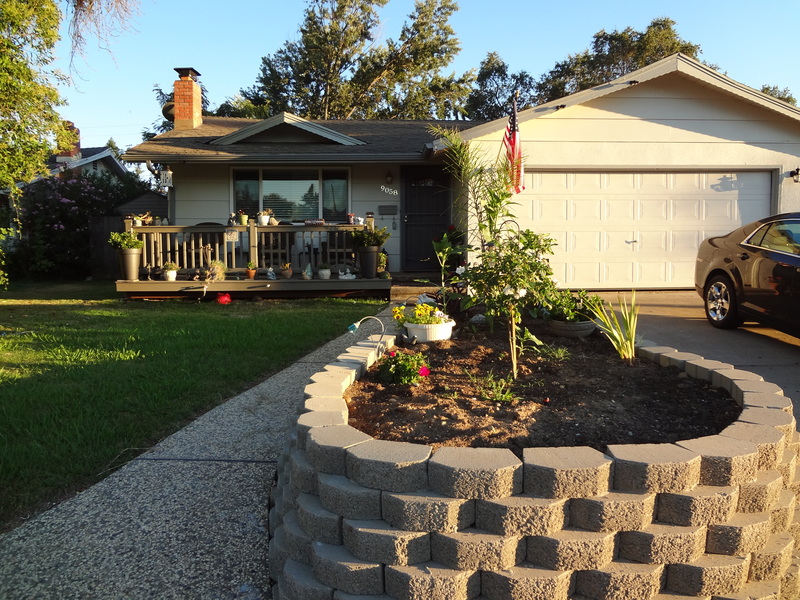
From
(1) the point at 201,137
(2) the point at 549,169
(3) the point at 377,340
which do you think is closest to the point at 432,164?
(2) the point at 549,169

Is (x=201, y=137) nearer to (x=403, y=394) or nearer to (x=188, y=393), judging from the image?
(x=188, y=393)

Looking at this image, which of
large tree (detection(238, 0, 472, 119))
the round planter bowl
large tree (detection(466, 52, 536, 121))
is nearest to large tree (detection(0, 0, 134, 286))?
the round planter bowl

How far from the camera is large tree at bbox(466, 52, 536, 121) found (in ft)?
123

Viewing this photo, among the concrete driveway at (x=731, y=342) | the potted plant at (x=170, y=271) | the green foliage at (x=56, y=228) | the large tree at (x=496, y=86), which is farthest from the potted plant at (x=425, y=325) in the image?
the large tree at (x=496, y=86)

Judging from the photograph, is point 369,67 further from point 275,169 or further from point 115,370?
point 115,370

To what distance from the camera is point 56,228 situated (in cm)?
1582

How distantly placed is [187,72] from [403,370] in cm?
1226

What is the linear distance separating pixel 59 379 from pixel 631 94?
366 inches

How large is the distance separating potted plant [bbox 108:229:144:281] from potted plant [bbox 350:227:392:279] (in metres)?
3.65

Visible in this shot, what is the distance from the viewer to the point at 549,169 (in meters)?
10.4

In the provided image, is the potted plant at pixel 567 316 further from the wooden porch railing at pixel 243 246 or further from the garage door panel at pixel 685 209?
the garage door panel at pixel 685 209

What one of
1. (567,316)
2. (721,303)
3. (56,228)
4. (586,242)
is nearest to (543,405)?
(567,316)

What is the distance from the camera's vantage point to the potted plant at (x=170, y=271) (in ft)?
34.4

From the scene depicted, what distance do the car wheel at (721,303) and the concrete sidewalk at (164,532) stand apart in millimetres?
5532
